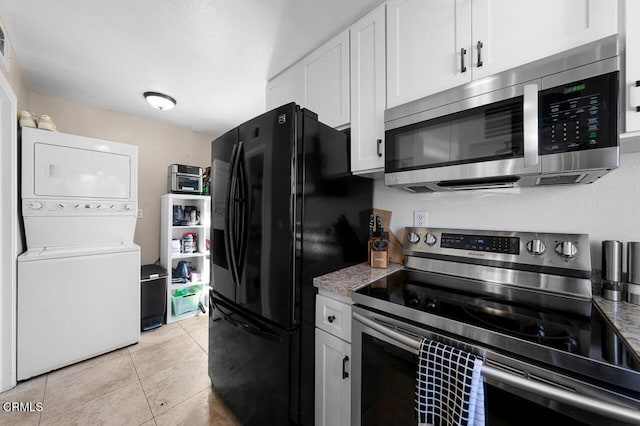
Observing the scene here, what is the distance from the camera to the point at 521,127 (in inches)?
36.4

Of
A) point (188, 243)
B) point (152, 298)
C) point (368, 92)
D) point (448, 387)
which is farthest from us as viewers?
point (188, 243)

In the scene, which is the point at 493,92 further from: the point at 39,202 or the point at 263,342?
the point at 39,202

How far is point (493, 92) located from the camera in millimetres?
984

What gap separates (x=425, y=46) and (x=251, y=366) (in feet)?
6.24

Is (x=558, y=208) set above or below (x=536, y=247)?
above

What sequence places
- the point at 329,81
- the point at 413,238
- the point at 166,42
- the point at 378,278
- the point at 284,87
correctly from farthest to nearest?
the point at 284,87
the point at 166,42
the point at 329,81
the point at 413,238
the point at 378,278

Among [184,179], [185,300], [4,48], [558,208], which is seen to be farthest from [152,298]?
[558,208]

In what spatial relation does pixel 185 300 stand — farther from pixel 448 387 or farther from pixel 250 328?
pixel 448 387

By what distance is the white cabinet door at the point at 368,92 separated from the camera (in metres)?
1.36

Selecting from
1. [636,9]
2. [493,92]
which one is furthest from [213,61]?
[636,9]

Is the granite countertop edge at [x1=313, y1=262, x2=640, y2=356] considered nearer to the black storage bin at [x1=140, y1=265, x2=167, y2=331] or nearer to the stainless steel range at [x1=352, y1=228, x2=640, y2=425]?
the stainless steel range at [x1=352, y1=228, x2=640, y2=425]

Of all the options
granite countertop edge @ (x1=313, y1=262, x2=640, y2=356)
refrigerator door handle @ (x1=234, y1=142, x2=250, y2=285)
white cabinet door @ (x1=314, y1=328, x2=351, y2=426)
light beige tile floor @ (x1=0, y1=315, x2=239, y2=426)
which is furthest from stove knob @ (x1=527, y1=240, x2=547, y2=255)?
light beige tile floor @ (x1=0, y1=315, x2=239, y2=426)

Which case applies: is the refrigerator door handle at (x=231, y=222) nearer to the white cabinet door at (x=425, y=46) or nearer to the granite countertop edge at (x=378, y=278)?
the granite countertop edge at (x=378, y=278)

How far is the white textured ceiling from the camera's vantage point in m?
1.44
